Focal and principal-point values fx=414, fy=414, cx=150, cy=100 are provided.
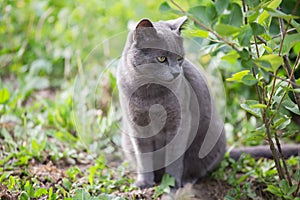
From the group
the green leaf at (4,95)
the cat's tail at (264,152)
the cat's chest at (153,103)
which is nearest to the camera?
the cat's chest at (153,103)

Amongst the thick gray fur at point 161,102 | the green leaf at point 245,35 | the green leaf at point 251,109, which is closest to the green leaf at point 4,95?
the thick gray fur at point 161,102

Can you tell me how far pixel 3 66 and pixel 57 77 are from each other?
1.36 feet

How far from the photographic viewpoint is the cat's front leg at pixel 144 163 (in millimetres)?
2135

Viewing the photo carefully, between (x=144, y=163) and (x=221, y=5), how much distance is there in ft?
3.26

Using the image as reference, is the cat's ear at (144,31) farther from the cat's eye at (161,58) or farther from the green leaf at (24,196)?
the green leaf at (24,196)

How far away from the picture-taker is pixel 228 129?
2.81m

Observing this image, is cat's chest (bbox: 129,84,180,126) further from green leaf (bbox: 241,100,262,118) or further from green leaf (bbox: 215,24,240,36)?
green leaf (bbox: 215,24,240,36)

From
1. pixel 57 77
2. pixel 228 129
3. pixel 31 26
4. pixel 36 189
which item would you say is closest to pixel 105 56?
pixel 57 77

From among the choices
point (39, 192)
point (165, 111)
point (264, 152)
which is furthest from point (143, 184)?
point (264, 152)

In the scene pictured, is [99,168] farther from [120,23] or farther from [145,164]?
[120,23]

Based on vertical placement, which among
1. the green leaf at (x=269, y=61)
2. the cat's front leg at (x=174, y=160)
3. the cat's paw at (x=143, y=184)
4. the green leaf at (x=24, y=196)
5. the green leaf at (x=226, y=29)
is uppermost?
the green leaf at (x=226, y=29)

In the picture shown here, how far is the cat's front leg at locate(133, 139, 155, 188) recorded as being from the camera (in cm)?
213

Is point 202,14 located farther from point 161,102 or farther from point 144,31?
point 161,102

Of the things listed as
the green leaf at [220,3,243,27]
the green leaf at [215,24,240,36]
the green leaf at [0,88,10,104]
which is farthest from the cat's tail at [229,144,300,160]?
the green leaf at [0,88,10,104]
